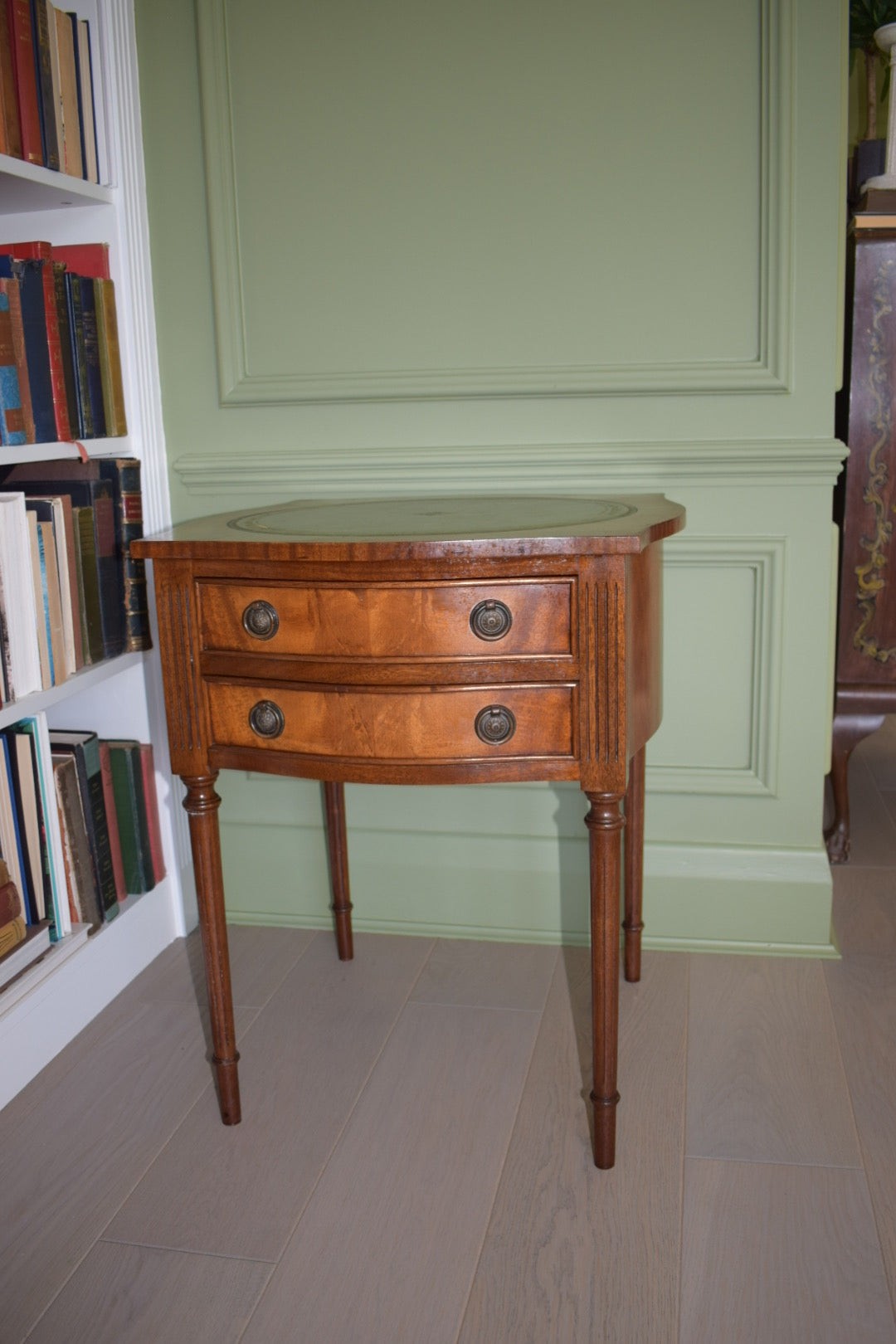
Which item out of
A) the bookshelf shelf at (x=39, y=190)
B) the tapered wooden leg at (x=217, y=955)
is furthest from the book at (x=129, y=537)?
the tapered wooden leg at (x=217, y=955)

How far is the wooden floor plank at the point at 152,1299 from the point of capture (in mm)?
1294

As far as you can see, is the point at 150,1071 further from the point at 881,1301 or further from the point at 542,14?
the point at 542,14

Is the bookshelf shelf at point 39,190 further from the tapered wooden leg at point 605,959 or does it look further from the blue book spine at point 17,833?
the tapered wooden leg at point 605,959

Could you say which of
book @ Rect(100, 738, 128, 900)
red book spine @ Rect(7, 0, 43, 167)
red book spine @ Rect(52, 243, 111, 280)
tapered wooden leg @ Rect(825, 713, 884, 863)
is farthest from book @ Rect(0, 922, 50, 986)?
tapered wooden leg @ Rect(825, 713, 884, 863)

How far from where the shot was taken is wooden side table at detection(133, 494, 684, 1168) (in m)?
1.43

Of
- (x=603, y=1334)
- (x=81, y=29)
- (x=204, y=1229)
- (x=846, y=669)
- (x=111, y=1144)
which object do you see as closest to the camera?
(x=603, y=1334)

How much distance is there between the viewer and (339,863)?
2158 mm

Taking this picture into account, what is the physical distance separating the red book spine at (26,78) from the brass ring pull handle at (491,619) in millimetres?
1063

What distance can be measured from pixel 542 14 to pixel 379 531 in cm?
101

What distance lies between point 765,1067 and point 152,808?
1170 millimetres

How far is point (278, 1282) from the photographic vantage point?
4.47 feet

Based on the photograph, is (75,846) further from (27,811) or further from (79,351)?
(79,351)

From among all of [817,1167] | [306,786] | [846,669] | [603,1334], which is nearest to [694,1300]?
[603,1334]

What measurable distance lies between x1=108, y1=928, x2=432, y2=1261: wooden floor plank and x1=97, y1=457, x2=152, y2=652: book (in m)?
0.67
